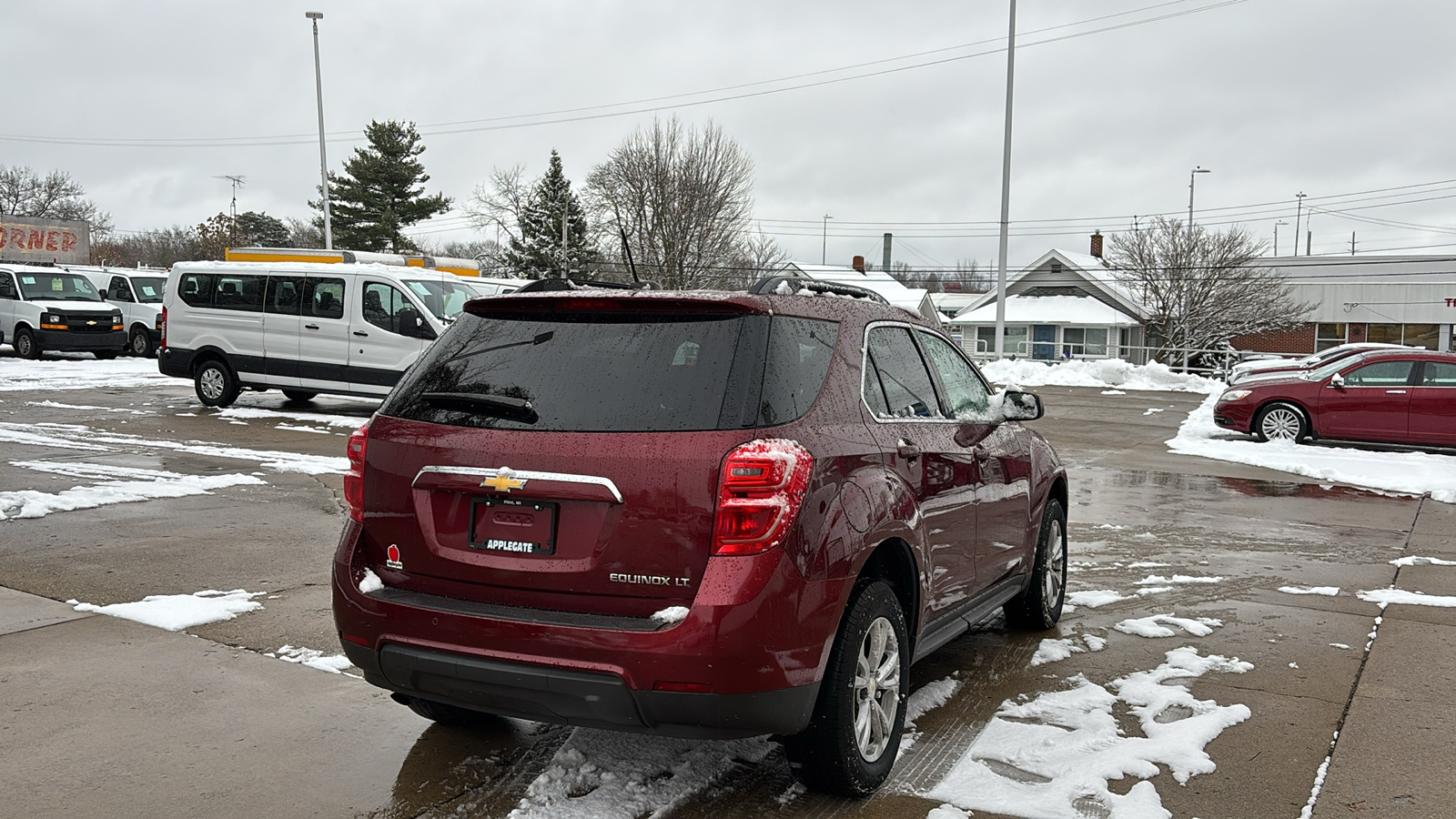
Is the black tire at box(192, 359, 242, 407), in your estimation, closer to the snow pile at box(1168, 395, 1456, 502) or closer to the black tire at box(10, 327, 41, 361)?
the black tire at box(10, 327, 41, 361)

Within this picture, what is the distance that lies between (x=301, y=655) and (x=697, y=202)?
45.1m

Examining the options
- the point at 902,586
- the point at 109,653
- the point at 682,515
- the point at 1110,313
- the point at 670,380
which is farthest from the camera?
the point at 1110,313

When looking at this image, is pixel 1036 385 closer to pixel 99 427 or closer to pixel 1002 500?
pixel 99 427

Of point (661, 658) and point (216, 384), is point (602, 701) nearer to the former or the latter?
point (661, 658)

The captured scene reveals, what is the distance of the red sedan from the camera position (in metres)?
15.1

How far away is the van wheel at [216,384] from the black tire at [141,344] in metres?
13.4

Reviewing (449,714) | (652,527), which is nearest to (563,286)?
(652,527)

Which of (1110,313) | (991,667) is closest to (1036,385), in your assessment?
(1110,313)

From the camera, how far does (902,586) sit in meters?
4.10

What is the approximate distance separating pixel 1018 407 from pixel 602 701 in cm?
286

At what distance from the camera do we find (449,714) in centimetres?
434

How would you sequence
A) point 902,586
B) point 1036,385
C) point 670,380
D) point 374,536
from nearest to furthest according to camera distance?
point 670,380 < point 374,536 < point 902,586 < point 1036,385

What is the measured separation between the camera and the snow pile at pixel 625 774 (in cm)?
364

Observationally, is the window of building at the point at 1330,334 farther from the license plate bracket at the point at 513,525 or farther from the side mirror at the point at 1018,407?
the license plate bracket at the point at 513,525
